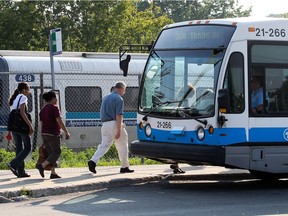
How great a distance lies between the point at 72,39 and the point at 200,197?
27.7 m

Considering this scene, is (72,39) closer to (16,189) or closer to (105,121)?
(105,121)

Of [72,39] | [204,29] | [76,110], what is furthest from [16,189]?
[72,39]

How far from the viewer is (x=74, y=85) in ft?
76.7

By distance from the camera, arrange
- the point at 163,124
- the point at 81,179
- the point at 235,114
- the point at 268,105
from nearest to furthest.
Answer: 1. the point at 235,114
2. the point at 268,105
3. the point at 163,124
4. the point at 81,179

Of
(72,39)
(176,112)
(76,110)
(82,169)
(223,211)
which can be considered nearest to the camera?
(223,211)

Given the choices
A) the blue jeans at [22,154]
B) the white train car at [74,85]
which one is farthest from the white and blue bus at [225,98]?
the white train car at [74,85]

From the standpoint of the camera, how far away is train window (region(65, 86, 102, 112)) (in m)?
23.3

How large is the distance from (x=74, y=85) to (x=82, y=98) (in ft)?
1.56

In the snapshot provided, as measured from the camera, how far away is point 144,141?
1490 centimetres

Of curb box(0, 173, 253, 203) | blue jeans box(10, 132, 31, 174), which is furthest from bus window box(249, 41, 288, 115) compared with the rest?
blue jeans box(10, 132, 31, 174)

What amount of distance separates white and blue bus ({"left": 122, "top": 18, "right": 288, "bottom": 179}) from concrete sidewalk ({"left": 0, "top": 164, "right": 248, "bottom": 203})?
933mm

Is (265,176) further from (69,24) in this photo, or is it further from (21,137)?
(69,24)

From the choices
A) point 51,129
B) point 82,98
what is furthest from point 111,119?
point 82,98

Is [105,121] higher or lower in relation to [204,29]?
lower
